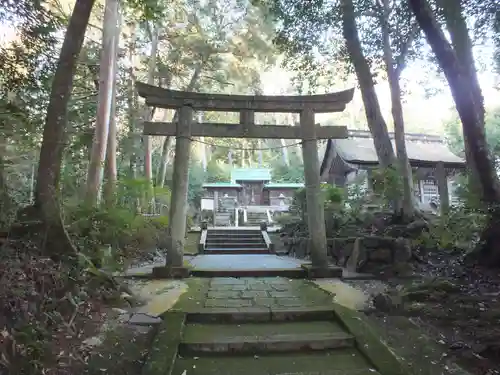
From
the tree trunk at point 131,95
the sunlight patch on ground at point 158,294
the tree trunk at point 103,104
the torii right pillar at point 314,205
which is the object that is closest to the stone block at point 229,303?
the sunlight patch on ground at point 158,294

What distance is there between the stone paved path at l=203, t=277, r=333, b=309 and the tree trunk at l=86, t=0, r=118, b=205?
4.24m

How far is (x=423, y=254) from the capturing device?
721 cm

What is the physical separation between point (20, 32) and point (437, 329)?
729 cm

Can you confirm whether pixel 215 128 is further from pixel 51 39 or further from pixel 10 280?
pixel 10 280

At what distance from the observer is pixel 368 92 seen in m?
9.15

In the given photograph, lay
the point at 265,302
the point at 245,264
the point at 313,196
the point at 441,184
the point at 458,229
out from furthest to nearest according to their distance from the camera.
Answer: the point at 441,184 < the point at 245,264 < the point at 313,196 < the point at 458,229 < the point at 265,302

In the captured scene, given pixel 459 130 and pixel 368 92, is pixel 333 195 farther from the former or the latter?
pixel 459 130

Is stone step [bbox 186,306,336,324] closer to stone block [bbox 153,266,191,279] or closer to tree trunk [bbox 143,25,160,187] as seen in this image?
stone block [bbox 153,266,191,279]

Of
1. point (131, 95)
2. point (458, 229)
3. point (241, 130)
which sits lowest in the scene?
point (458, 229)

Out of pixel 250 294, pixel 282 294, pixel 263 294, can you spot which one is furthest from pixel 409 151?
pixel 250 294

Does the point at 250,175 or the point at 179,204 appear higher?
the point at 250,175

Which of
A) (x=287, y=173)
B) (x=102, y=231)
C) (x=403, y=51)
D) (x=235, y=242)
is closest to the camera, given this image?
(x=102, y=231)

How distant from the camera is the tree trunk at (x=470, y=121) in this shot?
16.9 feet

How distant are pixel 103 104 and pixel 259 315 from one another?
754cm
